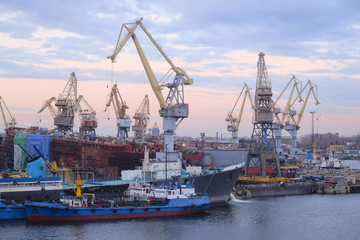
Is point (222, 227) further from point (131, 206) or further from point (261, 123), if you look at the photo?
point (261, 123)

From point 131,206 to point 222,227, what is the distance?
10704 millimetres

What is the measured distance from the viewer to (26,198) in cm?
5684

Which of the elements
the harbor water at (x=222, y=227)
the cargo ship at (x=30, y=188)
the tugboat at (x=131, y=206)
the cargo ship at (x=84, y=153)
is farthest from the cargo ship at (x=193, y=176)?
the cargo ship at (x=84, y=153)

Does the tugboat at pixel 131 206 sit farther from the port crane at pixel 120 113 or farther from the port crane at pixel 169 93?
the port crane at pixel 120 113

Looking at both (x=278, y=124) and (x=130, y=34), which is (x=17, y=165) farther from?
(x=278, y=124)

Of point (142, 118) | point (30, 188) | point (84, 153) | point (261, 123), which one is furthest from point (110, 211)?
point (142, 118)

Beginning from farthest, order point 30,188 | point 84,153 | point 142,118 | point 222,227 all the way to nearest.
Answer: point 142,118
point 84,153
point 30,188
point 222,227

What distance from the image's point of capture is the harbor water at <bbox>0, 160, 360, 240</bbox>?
47.3 meters

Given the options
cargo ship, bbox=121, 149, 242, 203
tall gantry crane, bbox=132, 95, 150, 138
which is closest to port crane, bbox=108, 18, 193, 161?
cargo ship, bbox=121, 149, 242, 203

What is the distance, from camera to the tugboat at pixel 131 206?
170 ft

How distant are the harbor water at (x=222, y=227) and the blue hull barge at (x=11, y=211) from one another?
1.22 m

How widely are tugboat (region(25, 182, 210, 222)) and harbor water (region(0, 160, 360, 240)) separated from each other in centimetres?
109

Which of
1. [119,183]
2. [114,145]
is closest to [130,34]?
[114,145]

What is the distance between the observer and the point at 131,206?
55.4 metres
